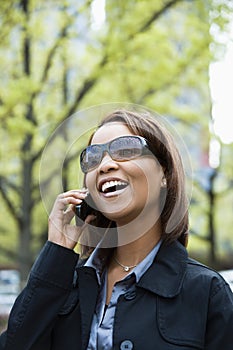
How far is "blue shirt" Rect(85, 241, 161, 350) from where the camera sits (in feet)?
5.89

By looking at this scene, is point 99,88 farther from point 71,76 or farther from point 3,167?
point 3,167

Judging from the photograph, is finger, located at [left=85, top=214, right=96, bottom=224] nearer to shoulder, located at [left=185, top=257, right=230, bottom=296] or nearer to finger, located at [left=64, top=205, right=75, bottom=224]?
finger, located at [left=64, top=205, right=75, bottom=224]

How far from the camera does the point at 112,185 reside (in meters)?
1.85

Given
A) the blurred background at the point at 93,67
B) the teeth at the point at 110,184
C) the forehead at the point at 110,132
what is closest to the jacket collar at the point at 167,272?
the teeth at the point at 110,184

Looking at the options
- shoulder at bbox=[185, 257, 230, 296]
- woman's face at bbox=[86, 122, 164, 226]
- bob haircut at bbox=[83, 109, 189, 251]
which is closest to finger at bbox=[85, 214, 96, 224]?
woman's face at bbox=[86, 122, 164, 226]

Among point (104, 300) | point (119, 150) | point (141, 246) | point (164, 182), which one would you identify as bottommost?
point (104, 300)

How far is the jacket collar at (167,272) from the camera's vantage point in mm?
1810

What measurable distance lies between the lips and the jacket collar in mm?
232

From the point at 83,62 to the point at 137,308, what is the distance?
28.9 feet

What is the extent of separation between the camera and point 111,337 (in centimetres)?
177

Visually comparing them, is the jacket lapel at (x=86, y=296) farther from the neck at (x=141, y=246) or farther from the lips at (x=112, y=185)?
the lips at (x=112, y=185)

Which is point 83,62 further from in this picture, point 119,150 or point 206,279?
point 206,279

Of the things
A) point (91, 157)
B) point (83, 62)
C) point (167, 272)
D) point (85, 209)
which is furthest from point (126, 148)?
point (83, 62)

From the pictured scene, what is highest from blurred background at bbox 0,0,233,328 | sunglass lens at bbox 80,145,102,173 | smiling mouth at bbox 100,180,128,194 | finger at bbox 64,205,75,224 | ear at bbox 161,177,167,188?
sunglass lens at bbox 80,145,102,173
